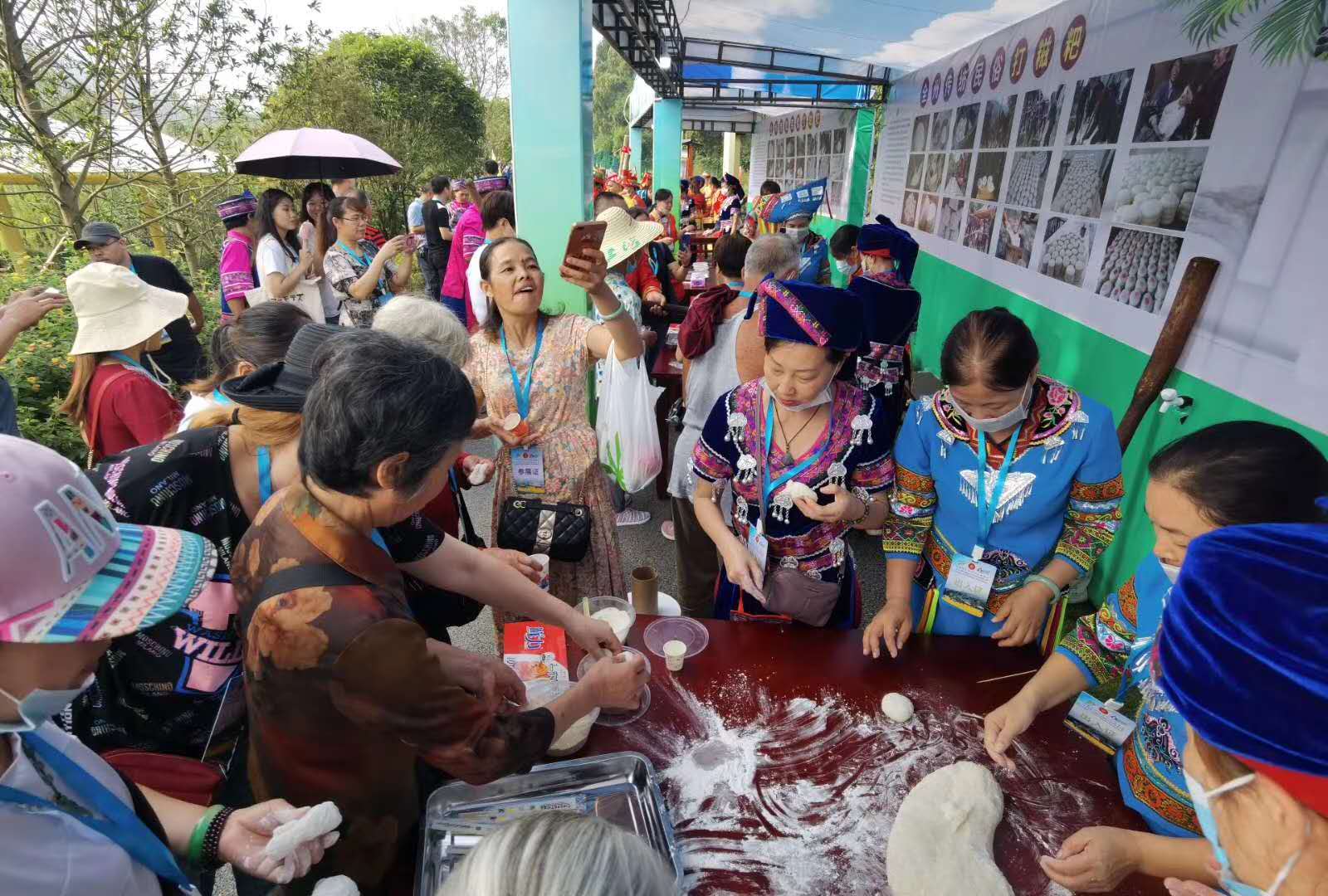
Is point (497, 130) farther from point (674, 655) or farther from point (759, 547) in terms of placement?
point (674, 655)

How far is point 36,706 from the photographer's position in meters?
0.82

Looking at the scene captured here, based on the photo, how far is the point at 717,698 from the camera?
160cm

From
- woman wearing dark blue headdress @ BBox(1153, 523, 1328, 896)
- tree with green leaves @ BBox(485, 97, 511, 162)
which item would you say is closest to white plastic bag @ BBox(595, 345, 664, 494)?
woman wearing dark blue headdress @ BBox(1153, 523, 1328, 896)

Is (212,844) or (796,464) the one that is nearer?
(212,844)

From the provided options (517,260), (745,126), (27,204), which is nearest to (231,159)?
(27,204)

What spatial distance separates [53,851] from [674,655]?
117cm

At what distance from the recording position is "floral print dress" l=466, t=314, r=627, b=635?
2557 millimetres

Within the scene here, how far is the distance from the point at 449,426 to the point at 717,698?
38.2 inches

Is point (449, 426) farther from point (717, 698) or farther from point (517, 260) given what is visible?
point (517, 260)

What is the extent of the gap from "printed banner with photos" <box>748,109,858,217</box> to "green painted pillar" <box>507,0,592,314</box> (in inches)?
228

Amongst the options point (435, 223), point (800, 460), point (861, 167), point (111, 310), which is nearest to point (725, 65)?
point (861, 167)

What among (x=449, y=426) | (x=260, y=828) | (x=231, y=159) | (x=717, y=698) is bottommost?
(x=717, y=698)

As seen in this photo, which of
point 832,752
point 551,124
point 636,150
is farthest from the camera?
point 636,150

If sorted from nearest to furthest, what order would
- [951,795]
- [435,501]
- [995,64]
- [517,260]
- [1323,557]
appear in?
[1323,557] → [951,795] → [435,501] → [517,260] → [995,64]
